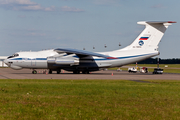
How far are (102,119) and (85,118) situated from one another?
0.59m

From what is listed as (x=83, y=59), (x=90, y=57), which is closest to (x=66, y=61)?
(x=83, y=59)

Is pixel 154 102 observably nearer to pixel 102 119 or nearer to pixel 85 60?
pixel 102 119

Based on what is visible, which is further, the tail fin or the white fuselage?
the tail fin

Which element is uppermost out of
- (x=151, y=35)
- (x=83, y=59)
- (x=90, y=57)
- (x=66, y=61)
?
(x=151, y=35)

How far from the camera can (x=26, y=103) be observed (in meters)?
11.8

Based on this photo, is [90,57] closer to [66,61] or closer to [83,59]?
[83,59]

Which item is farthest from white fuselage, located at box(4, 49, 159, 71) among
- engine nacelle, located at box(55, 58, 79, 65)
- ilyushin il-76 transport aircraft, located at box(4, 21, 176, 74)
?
engine nacelle, located at box(55, 58, 79, 65)

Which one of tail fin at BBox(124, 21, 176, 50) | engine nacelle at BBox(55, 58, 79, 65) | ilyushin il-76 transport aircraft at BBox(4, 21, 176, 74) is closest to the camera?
engine nacelle at BBox(55, 58, 79, 65)

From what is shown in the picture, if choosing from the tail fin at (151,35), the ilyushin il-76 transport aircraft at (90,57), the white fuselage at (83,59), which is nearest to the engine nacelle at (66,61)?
the ilyushin il-76 transport aircraft at (90,57)

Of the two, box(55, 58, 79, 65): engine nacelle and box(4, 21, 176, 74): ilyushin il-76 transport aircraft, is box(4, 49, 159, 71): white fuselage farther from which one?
box(55, 58, 79, 65): engine nacelle

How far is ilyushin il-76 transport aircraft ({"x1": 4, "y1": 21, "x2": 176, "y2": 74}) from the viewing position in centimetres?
4484

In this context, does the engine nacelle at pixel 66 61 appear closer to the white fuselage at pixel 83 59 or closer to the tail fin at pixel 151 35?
the white fuselage at pixel 83 59

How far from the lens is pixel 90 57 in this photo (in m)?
46.7

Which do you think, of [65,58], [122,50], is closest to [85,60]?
[65,58]
